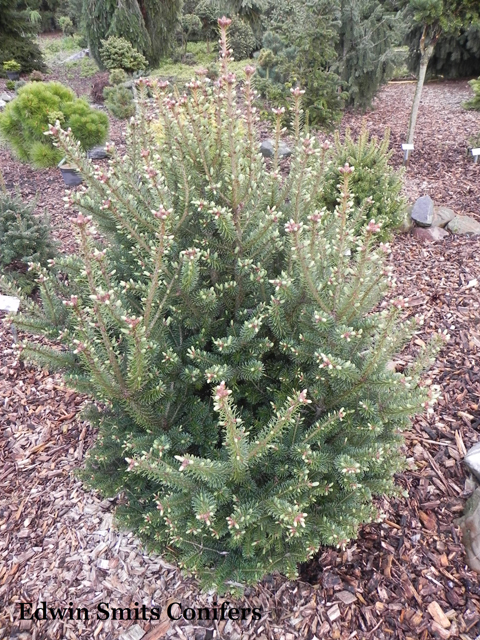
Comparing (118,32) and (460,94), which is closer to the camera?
(460,94)

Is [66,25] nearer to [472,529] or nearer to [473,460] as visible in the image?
[473,460]

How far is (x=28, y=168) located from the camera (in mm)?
7492

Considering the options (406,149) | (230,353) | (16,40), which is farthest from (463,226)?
(16,40)

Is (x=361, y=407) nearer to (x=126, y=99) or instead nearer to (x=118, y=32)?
(x=126, y=99)

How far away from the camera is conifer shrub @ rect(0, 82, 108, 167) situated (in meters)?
6.85

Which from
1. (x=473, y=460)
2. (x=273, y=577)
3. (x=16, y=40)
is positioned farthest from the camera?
(x=16, y=40)

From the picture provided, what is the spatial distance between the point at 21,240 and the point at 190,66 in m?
14.4

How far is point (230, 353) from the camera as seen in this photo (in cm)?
203

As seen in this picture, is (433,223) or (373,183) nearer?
(373,183)

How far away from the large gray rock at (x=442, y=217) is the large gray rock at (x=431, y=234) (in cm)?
9

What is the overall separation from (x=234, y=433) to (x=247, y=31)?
1837cm

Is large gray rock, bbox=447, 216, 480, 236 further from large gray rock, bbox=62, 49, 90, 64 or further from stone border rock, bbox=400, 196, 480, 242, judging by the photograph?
large gray rock, bbox=62, 49, 90, 64

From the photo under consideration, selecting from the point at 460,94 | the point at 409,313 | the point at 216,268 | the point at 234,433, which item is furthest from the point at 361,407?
the point at 460,94

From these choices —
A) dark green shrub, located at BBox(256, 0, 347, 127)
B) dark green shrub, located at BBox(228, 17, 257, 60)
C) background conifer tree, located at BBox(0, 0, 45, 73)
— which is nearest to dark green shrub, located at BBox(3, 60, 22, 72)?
background conifer tree, located at BBox(0, 0, 45, 73)
